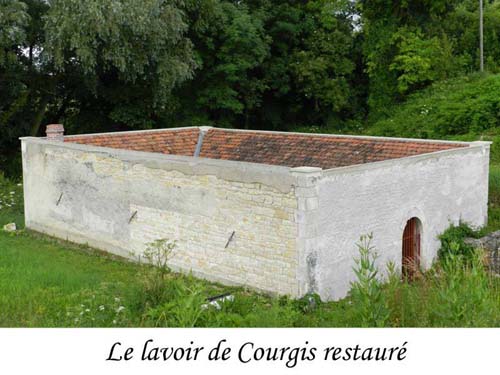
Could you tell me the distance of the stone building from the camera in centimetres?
1272

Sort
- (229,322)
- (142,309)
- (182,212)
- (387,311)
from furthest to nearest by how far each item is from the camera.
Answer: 1. (182,212)
2. (142,309)
3. (229,322)
4. (387,311)

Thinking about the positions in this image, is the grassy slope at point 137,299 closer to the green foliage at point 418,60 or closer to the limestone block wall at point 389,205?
the limestone block wall at point 389,205

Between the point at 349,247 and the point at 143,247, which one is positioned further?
the point at 143,247

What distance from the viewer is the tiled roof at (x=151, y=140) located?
20.2 meters

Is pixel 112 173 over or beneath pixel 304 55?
beneath

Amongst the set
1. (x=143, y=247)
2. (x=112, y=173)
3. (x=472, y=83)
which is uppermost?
(x=472, y=83)

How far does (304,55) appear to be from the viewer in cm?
3797

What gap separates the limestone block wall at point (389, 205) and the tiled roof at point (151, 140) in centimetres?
897

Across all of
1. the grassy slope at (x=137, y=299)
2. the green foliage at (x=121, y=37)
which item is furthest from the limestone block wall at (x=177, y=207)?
the green foliage at (x=121, y=37)

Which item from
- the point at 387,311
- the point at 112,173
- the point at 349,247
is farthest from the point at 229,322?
the point at 112,173

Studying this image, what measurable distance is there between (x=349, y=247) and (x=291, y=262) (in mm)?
1414

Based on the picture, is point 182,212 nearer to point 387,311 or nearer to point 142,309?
point 142,309

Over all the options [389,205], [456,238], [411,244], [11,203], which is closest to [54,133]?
[11,203]

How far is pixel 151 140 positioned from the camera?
70.5ft
